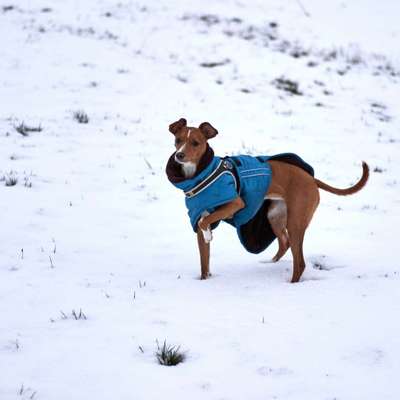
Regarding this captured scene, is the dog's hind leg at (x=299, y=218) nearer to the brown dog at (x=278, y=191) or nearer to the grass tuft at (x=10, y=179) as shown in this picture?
the brown dog at (x=278, y=191)

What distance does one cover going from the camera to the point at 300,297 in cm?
429

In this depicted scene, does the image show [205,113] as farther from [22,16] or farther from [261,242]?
[22,16]


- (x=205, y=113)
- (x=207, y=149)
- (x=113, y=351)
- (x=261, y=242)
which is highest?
(x=207, y=149)

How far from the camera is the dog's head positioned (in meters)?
4.76

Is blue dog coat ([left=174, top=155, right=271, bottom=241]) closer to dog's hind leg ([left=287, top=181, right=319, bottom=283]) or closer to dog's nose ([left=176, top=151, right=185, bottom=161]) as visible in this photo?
dog's nose ([left=176, top=151, right=185, bottom=161])

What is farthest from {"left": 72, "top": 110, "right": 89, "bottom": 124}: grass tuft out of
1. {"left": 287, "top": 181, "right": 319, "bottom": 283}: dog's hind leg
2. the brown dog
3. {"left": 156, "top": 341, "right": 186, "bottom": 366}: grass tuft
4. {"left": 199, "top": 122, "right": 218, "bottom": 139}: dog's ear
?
{"left": 156, "top": 341, "right": 186, "bottom": 366}: grass tuft

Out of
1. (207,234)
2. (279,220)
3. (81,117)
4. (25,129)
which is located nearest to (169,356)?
(207,234)

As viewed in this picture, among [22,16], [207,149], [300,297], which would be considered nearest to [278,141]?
[207,149]

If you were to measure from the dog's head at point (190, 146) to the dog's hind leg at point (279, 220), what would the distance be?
1078 mm

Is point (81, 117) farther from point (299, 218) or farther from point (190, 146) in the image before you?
point (299, 218)

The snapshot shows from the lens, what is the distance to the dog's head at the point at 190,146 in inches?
187

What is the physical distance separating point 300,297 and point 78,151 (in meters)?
5.37

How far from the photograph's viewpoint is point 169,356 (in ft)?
10.8

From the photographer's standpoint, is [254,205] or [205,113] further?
[205,113]
